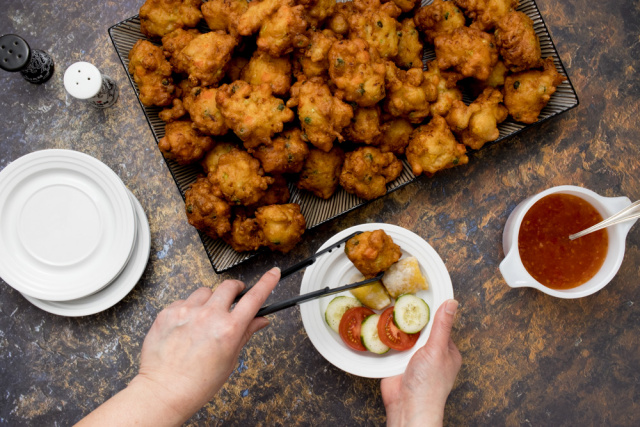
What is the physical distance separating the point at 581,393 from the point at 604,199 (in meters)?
1.44

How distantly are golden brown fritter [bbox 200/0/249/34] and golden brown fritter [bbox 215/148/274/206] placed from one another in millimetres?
812

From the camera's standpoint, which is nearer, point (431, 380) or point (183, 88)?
point (431, 380)

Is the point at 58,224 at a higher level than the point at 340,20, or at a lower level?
lower

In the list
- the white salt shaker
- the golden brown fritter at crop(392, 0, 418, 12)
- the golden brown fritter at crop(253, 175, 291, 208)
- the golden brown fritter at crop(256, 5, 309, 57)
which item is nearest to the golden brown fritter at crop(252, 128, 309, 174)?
the golden brown fritter at crop(253, 175, 291, 208)

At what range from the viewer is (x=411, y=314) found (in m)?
3.01

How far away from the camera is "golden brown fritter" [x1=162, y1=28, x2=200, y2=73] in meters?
3.10

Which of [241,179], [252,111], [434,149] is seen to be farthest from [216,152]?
[434,149]

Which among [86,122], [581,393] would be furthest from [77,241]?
[581,393]

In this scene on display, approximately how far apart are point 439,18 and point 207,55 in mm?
1501

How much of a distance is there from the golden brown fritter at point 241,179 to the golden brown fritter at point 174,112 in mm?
448

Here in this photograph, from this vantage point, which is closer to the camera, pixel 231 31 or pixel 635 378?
pixel 231 31

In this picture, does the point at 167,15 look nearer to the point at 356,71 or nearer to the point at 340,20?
the point at 340,20

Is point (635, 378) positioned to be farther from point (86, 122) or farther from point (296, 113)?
point (86, 122)

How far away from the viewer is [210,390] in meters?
2.50
